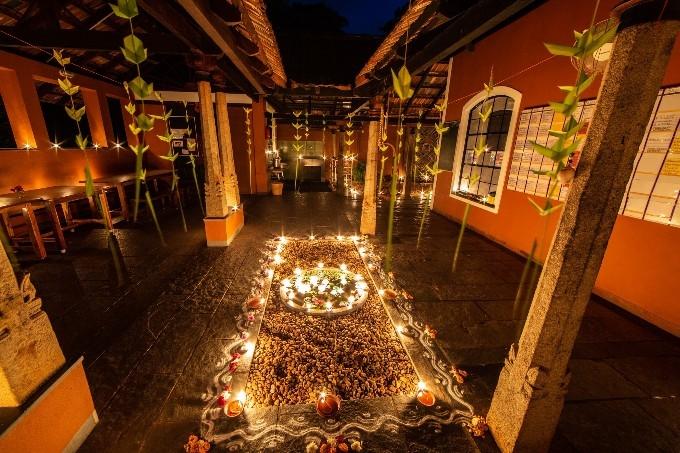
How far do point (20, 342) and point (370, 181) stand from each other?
5.92 meters

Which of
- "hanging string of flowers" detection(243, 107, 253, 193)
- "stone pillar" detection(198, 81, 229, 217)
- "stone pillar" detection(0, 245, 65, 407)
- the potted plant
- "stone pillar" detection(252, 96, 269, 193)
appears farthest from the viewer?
the potted plant

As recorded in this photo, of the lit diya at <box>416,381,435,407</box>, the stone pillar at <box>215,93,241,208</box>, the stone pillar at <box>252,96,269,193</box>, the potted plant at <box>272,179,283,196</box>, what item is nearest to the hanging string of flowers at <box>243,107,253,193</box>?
the stone pillar at <box>252,96,269,193</box>

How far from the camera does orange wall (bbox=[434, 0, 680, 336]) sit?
11.9 ft

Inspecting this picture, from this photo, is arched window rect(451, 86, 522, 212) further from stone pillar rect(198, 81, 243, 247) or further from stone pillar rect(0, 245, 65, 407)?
stone pillar rect(0, 245, 65, 407)

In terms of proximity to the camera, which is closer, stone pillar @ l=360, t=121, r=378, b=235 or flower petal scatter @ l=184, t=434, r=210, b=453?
flower petal scatter @ l=184, t=434, r=210, b=453

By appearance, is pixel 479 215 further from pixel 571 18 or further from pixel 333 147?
pixel 333 147

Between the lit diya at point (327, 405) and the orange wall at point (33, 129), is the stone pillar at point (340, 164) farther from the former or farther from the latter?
the lit diya at point (327, 405)

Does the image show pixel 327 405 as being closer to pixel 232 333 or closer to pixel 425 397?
pixel 425 397

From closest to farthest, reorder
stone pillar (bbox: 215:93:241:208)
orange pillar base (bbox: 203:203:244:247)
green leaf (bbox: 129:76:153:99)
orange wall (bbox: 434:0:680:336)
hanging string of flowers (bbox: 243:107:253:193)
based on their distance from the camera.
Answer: green leaf (bbox: 129:76:153:99) → orange wall (bbox: 434:0:680:336) → orange pillar base (bbox: 203:203:244:247) → stone pillar (bbox: 215:93:241:208) → hanging string of flowers (bbox: 243:107:253:193)

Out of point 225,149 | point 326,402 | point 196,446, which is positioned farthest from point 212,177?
point 326,402

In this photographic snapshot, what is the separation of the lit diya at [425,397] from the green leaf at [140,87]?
3406mm

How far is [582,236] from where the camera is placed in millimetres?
1594

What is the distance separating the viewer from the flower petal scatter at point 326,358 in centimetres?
261

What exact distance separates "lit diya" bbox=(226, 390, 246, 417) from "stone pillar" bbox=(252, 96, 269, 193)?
1094 centimetres
